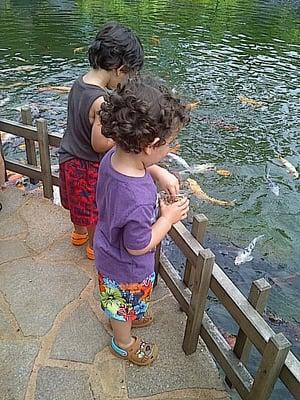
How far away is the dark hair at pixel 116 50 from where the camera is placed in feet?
8.13

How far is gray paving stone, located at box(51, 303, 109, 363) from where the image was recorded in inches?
101

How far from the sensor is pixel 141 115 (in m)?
1.78

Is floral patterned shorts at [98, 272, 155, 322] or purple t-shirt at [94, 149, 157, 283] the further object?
floral patterned shorts at [98, 272, 155, 322]

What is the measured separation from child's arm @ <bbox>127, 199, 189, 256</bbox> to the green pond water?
179 cm

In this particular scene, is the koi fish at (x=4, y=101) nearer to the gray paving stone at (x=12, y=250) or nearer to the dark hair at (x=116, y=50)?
the gray paving stone at (x=12, y=250)

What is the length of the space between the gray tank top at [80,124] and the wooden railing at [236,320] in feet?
2.63

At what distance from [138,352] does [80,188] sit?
1.18 m

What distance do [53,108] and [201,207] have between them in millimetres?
3962

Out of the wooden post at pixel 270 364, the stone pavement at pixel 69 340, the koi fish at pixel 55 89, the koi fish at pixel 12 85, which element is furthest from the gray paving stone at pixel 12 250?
the koi fish at pixel 12 85

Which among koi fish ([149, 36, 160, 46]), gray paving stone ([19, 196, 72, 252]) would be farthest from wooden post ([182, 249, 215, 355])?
koi fish ([149, 36, 160, 46])

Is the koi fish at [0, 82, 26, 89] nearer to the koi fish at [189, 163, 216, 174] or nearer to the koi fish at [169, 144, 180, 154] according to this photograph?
the koi fish at [169, 144, 180, 154]

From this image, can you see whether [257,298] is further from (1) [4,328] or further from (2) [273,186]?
(2) [273,186]

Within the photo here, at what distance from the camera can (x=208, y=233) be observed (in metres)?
5.02

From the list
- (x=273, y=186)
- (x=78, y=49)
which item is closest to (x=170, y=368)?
(x=273, y=186)
